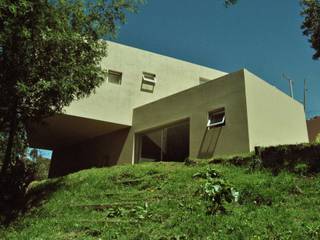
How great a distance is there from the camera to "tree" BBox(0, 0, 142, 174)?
9461 mm

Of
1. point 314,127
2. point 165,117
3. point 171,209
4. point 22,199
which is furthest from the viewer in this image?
point 314,127

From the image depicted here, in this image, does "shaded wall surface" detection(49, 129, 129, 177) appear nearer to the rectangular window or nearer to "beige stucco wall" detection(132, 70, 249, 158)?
"beige stucco wall" detection(132, 70, 249, 158)

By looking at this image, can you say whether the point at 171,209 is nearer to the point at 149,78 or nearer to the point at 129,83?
the point at 129,83

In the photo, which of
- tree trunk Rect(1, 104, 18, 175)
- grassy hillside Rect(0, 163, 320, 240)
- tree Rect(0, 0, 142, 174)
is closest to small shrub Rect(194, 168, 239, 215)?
grassy hillside Rect(0, 163, 320, 240)

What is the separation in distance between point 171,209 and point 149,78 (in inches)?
476

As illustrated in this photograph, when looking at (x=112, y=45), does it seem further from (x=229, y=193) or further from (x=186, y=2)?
(x=229, y=193)

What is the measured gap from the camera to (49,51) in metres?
10.2

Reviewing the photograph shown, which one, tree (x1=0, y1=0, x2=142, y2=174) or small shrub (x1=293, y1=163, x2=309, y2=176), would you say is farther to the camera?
tree (x1=0, y1=0, x2=142, y2=174)

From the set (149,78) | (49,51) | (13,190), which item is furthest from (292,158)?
(149,78)

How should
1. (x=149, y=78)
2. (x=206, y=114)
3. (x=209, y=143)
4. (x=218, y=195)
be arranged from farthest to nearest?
(x=149, y=78), (x=206, y=114), (x=209, y=143), (x=218, y=195)

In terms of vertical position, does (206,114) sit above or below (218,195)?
above

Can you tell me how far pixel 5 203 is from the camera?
11945 mm

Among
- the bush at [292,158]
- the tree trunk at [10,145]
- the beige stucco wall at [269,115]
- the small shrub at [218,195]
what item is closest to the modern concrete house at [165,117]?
the beige stucco wall at [269,115]

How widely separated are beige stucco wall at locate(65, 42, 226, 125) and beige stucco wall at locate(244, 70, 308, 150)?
242 inches
